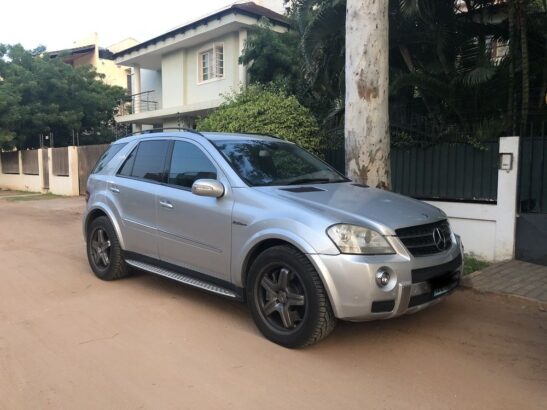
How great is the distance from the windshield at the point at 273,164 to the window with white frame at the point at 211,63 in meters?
13.2

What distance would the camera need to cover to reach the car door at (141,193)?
548 cm

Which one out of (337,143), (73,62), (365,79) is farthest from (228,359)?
(73,62)

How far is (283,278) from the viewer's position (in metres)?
4.15

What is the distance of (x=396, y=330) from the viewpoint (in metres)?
4.59

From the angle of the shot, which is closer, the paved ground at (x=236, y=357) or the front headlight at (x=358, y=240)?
the paved ground at (x=236, y=357)

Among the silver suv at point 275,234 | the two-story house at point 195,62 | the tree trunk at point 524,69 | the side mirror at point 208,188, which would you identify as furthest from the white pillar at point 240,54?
the side mirror at point 208,188

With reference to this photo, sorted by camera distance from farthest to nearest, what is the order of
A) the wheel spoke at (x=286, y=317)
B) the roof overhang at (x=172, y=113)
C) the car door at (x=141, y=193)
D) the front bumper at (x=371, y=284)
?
the roof overhang at (x=172, y=113) < the car door at (x=141, y=193) < the wheel spoke at (x=286, y=317) < the front bumper at (x=371, y=284)

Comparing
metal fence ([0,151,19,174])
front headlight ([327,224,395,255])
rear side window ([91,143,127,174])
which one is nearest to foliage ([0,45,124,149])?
metal fence ([0,151,19,174])

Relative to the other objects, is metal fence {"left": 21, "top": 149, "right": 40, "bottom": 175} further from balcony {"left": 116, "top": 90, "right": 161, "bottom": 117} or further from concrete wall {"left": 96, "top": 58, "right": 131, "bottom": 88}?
concrete wall {"left": 96, "top": 58, "right": 131, "bottom": 88}

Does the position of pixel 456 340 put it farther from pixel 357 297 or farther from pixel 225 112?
pixel 225 112

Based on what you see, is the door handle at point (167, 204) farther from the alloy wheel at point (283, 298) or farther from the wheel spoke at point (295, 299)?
the wheel spoke at point (295, 299)

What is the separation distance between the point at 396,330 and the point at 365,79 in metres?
3.20

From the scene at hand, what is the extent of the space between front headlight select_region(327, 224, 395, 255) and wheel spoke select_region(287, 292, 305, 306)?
21.0 inches

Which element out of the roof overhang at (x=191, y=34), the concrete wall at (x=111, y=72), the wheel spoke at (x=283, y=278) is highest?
the concrete wall at (x=111, y=72)
